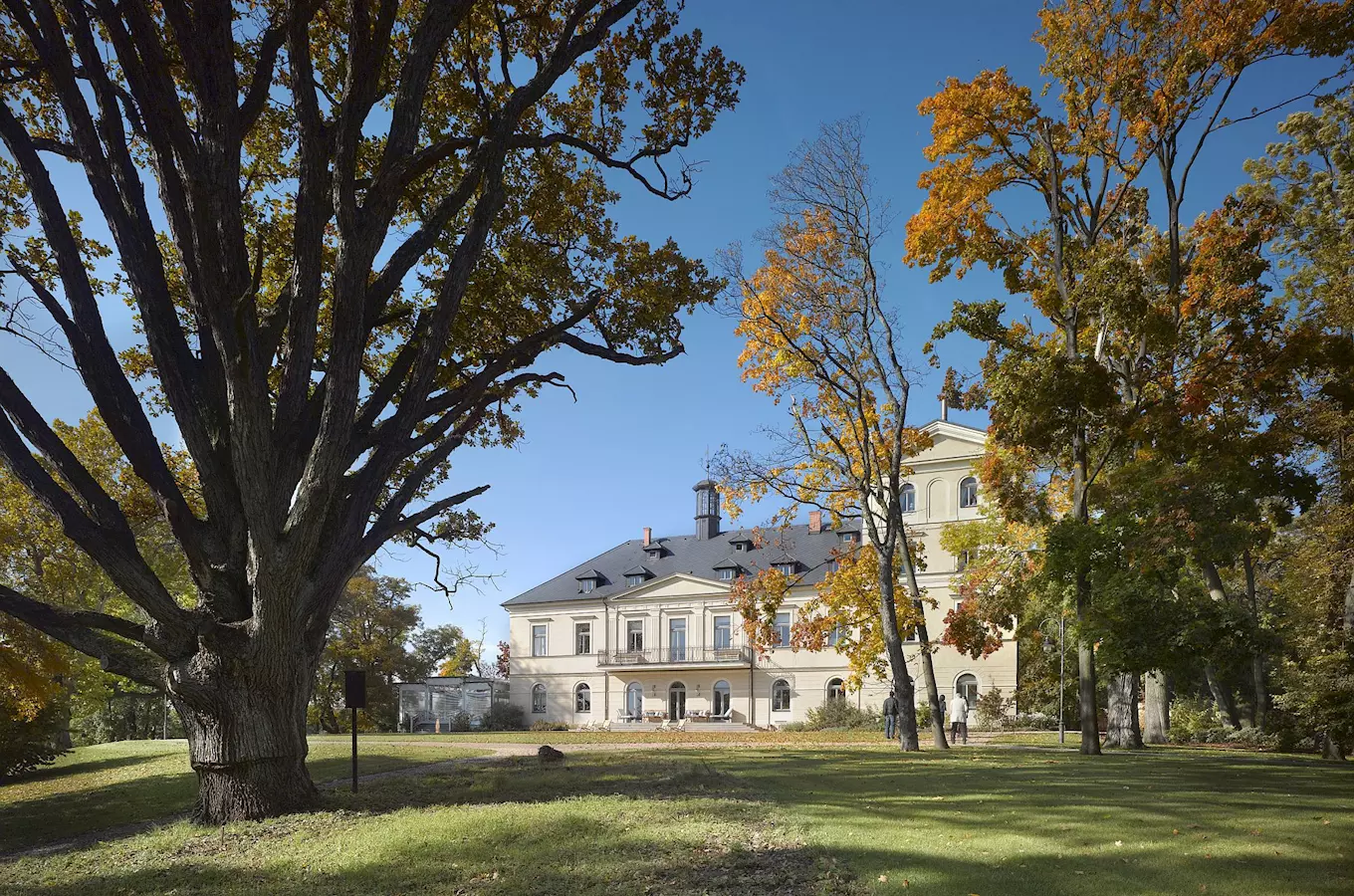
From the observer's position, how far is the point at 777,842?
291 inches

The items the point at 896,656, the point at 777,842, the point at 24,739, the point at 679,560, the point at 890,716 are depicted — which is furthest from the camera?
the point at 679,560

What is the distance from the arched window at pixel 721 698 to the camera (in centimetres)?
4409

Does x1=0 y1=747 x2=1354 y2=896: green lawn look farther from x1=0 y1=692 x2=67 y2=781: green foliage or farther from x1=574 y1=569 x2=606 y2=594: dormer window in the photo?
x1=574 y1=569 x2=606 y2=594: dormer window

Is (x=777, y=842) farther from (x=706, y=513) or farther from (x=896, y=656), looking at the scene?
(x=706, y=513)

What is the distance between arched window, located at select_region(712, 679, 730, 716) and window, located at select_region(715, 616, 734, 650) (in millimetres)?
1794

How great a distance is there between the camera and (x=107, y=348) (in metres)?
10.2

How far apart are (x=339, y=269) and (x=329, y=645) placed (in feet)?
118

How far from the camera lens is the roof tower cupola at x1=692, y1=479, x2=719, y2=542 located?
50031 mm

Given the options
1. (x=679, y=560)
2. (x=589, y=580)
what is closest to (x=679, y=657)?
(x=679, y=560)

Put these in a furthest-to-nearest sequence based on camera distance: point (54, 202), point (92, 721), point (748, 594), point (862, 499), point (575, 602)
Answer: point (575, 602)
point (92, 721)
point (748, 594)
point (862, 499)
point (54, 202)

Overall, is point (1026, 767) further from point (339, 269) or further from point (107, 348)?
point (107, 348)

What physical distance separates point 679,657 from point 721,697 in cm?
304

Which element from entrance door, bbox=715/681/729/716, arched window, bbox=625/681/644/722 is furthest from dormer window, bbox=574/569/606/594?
entrance door, bbox=715/681/729/716

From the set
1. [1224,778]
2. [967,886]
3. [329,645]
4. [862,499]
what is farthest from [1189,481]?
[329,645]
